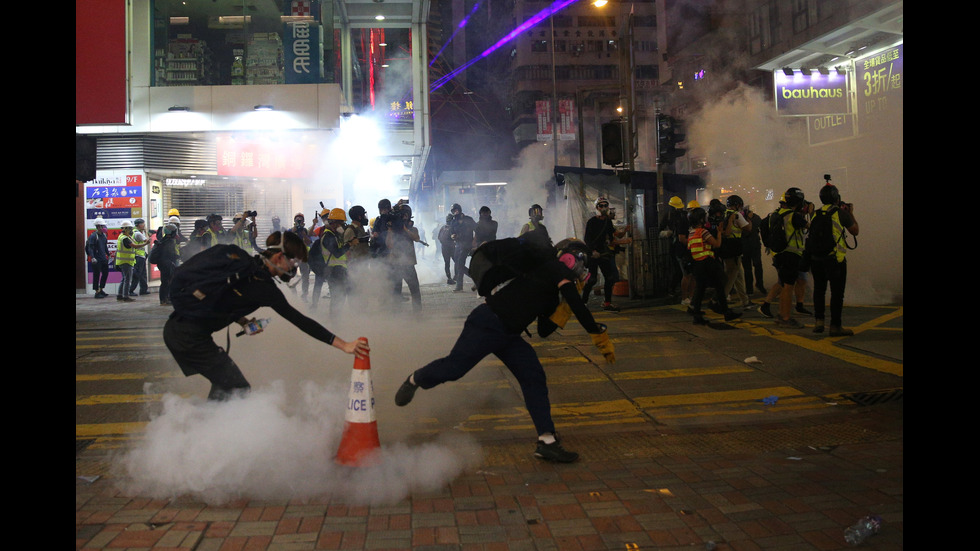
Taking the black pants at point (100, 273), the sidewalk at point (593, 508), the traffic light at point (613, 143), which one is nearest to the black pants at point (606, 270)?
the traffic light at point (613, 143)

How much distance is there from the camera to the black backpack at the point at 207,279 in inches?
147

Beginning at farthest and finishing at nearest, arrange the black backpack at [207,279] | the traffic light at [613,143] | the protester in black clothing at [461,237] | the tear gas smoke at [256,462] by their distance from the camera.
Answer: the protester in black clothing at [461,237] < the traffic light at [613,143] < the black backpack at [207,279] < the tear gas smoke at [256,462]

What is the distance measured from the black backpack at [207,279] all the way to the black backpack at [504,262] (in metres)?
1.28

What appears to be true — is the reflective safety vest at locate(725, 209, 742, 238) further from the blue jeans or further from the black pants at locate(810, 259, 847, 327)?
the blue jeans

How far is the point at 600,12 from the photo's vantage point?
63594mm

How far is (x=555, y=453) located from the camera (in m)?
4.04

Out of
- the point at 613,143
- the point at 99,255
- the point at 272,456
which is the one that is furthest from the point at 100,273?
the point at 272,456

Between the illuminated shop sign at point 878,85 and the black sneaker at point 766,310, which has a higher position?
the illuminated shop sign at point 878,85

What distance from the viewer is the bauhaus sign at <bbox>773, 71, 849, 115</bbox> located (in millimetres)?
15094

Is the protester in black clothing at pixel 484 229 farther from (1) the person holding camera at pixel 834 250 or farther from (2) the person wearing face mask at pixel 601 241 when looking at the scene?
(1) the person holding camera at pixel 834 250

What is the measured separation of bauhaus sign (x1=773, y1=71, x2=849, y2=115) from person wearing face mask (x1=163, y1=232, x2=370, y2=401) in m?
14.2

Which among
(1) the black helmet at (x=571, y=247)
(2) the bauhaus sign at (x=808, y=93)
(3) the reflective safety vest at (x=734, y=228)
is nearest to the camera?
(1) the black helmet at (x=571, y=247)

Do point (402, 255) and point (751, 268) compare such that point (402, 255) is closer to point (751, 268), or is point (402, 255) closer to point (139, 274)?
point (751, 268)

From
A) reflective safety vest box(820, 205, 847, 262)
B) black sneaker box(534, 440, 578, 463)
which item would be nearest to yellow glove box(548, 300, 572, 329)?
black sneaker box(534, 440, 578, 463)
